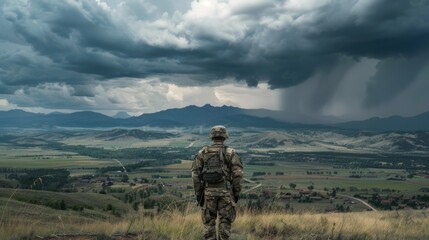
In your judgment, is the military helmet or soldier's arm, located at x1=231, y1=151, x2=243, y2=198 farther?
the military helmet

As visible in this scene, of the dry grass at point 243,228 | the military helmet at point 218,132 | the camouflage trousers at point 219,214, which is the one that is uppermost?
the military helmet at point 218,132

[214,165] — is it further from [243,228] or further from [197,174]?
[243,228]

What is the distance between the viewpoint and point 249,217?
53.5ft

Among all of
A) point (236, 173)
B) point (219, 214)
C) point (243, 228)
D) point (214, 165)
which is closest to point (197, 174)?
point (214, 165)

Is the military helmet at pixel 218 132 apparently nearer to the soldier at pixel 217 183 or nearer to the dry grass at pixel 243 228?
the soldier at pixel 217 183

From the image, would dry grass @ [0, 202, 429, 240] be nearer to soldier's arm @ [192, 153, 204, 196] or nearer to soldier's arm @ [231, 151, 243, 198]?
soldier's arm @ [192, 153, 204, 196]

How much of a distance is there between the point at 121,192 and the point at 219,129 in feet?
333

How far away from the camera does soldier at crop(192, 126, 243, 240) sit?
1258 cm

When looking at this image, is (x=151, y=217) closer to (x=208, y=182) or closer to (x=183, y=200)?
(x=183, y=200)

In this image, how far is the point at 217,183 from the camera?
1277 cm

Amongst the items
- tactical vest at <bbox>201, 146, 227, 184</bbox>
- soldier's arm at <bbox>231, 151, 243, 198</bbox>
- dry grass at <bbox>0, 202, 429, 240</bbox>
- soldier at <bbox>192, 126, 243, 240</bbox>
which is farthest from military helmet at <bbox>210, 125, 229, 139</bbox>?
dry grass at <bbox>0, 202, 429, 240</bbox>

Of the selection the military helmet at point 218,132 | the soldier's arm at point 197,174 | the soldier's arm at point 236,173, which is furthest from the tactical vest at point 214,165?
the military helmet at point 218,132

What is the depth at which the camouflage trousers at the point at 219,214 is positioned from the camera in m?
12.5

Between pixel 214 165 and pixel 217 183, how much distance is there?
0.57m
